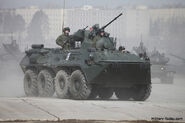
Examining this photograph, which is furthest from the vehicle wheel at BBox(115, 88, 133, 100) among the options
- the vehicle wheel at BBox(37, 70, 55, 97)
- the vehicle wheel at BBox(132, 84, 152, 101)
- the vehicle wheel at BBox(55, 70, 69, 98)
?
the vehicle wheel at BBox(37, 70, 55, 97)

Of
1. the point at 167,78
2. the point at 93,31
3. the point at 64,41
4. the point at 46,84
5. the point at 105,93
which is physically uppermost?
the point at 93,31

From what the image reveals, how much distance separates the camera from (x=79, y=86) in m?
22.0

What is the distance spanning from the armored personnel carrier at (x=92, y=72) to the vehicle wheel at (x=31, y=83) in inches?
19.4

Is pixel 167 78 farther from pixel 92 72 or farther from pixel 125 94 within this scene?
pixel 92 72

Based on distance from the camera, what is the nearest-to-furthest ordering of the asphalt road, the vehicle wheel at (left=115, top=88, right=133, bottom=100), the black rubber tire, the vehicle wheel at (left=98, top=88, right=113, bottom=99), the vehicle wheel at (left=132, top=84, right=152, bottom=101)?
the asphalt road, the vehicle wheel at (left=132, top=84, right=152, bottom=101), the vehicle wheel at (left=115, top=88, right=133, bottom=100), the vehicle wheel at (left=98, top=88, right=113, bottom=99), the black rubber tire

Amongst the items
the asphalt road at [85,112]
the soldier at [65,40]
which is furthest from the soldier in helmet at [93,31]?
the asphalt road at [85,112]

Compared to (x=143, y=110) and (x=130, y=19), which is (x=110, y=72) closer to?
(x=143, y=110)

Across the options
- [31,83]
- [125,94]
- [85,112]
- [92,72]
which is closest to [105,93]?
[125,94]

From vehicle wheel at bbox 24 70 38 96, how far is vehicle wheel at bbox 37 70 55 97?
2.08ft

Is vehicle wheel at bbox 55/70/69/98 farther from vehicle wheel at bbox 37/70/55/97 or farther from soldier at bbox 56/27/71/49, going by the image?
soldier at bbox 56/27/71/49

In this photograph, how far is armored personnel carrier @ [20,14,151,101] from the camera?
2156 cm

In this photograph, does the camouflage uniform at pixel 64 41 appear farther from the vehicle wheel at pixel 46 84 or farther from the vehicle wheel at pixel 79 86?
the vehicle wheel at pixel 79 86

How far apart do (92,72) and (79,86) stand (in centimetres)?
80

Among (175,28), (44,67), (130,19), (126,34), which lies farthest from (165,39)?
(44,67)
